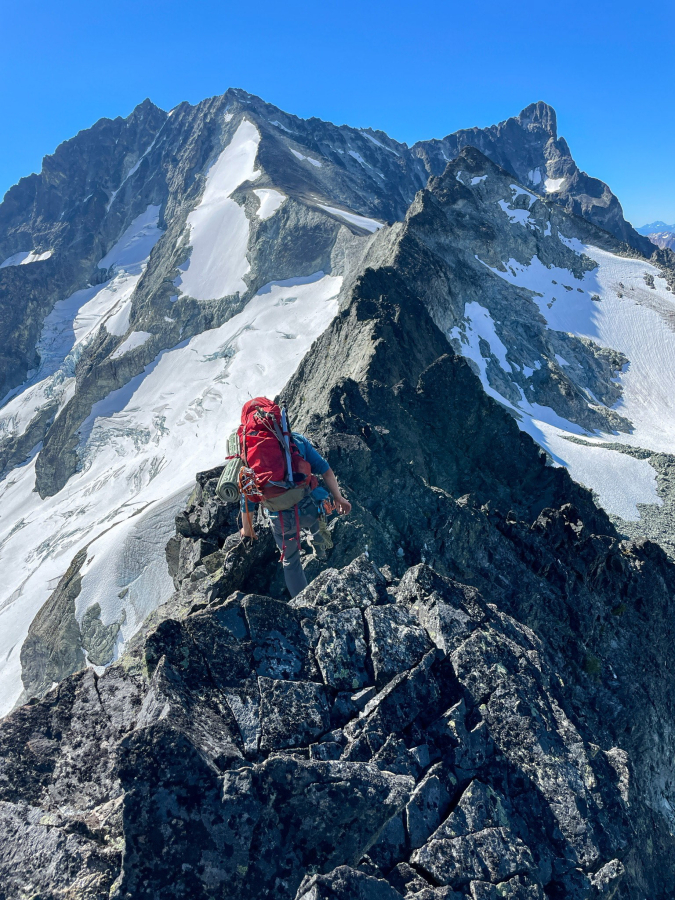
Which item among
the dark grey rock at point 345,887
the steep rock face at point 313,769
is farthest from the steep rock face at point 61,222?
the dark grey rock at point 345,887

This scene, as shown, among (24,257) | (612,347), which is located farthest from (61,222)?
(612,347)

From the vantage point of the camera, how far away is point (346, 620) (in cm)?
707

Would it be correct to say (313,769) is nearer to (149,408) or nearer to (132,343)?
(149,408)

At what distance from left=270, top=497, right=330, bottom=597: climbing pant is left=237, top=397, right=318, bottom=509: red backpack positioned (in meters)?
0.59

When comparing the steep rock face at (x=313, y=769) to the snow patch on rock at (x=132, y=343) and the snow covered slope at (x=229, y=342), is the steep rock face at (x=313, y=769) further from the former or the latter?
the snow patch on rock at (x=132, y=343)

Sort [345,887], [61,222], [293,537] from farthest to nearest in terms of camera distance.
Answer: [61,222], [293,537], [345,887]

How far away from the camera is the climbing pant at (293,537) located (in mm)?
9328

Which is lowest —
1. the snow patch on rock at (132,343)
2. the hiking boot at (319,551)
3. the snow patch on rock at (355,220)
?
the hiking boot at (319,551)

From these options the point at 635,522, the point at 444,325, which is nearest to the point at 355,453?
the point at 635,522

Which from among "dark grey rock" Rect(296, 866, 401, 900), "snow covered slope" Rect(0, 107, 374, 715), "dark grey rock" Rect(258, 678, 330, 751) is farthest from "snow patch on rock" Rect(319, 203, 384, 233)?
"dark grey rock" Rect(296, 866, 401, 900)

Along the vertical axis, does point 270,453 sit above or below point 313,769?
above

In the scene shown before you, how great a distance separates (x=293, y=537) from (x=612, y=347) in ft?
265

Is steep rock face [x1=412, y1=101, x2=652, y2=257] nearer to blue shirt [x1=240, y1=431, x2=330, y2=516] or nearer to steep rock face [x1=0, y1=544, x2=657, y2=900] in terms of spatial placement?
blue shirt [x1=240, y1=431, x2=330, y2=516]

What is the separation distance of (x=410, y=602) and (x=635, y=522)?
39874mm
